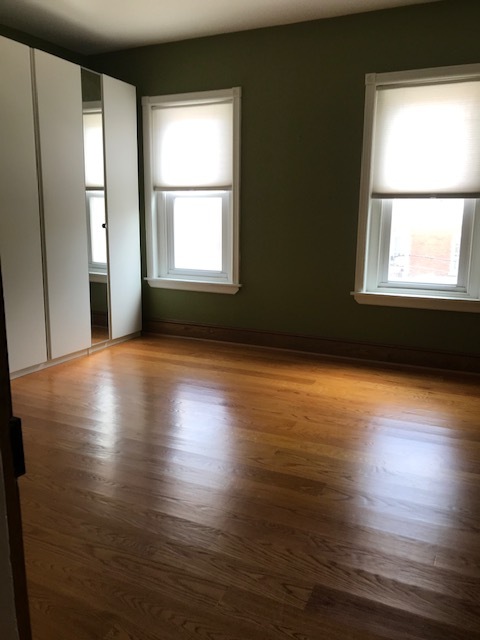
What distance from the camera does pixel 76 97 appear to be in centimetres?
393

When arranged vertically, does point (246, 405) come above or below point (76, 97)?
below

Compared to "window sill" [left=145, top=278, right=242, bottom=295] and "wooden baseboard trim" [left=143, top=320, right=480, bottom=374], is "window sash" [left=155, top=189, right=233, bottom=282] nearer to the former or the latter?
"window sill" [left=145, top=278, right=242, bottom=295]

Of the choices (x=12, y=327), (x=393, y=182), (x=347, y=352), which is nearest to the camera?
(x=12, y=327)

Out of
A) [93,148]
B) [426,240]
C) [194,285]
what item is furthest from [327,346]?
[93,148]

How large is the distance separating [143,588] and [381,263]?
313 cm

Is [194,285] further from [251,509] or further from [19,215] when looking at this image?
[251,509]

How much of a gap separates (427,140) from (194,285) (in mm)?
2259

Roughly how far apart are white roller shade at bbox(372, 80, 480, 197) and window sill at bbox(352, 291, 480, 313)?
0.76 meters

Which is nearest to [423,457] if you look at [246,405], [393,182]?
[246,405]

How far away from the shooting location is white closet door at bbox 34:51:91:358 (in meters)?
3.71

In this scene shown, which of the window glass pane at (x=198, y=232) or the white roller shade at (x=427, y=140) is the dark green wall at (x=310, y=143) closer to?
the white roller shade at (x=427, y=140)

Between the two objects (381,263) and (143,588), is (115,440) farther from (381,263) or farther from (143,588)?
(381,263)

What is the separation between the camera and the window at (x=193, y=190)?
4422 millimetres

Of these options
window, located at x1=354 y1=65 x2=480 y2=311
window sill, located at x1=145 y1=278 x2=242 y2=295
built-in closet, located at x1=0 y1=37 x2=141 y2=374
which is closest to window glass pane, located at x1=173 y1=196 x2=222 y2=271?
window sill, located at x1=145 y1=278 x2=242 y2=295
